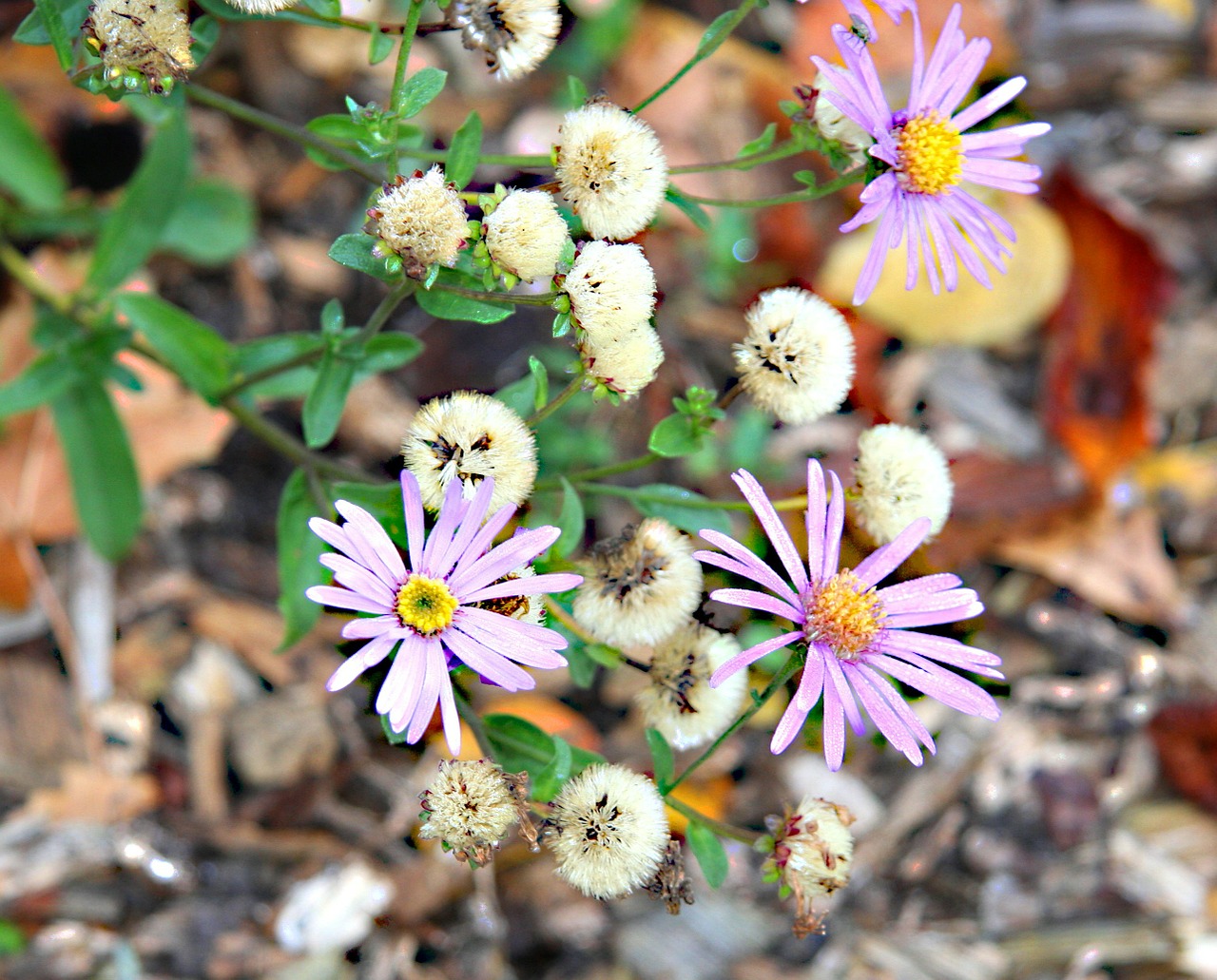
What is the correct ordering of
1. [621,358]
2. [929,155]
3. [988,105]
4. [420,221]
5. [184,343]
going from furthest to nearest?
[184,343]
[988,105]
[929,155]
[621,358]
[420,221]

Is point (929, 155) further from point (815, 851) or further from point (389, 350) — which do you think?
point (815, 851)

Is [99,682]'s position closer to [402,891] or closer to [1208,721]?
[402,891]

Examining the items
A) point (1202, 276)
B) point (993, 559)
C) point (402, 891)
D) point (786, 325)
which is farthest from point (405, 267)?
point (1202, 276)

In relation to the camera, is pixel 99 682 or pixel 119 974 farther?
pixel 99 682

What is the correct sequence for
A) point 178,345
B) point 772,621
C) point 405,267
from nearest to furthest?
1. point 405,267
2. point 772,621
3. point 178,345

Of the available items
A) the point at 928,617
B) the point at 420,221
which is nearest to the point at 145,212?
the point at 420,221

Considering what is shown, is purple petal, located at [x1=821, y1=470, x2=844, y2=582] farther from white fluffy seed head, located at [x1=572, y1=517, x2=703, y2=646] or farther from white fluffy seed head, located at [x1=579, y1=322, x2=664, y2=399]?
white fluffy seed head, located at [x1=579, y1=322, x2=664, y2=399]

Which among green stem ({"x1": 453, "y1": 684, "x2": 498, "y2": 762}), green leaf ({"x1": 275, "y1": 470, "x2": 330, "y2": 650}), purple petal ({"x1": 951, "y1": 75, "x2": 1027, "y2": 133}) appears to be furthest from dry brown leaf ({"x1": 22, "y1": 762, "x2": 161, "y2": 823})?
purple petal ({"x1": 951, "y1": 75, "x2": 1027, "y2": 133})

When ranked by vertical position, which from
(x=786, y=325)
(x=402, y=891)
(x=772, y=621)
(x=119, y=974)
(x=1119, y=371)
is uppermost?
(x=786, y=325)
